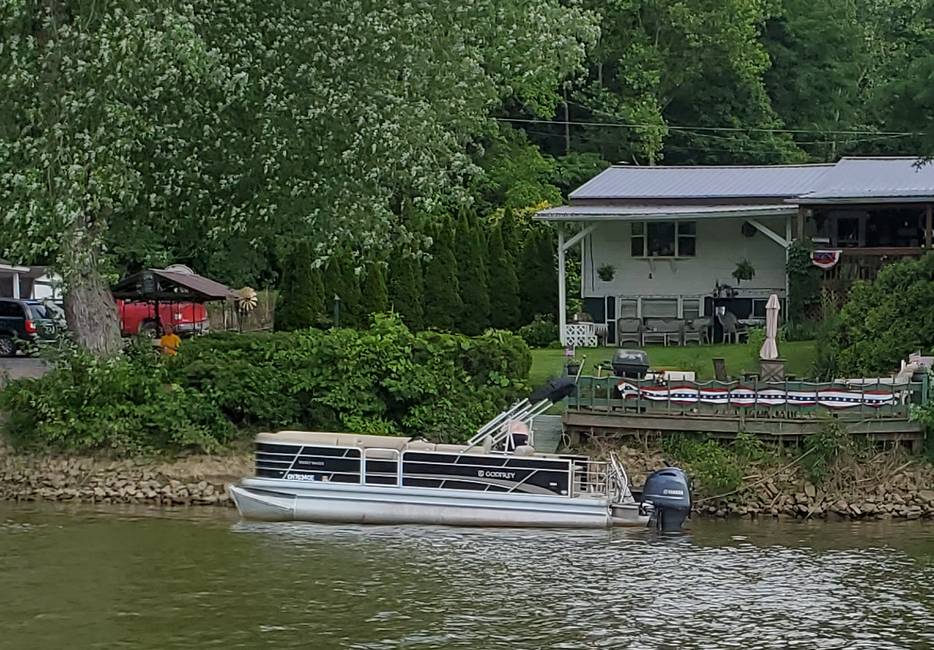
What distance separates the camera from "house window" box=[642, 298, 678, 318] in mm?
39000

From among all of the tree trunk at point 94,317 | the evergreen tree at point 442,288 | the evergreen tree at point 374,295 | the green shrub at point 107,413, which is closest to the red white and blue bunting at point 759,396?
the green shrub at point 107,413

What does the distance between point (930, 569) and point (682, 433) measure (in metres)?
6.24

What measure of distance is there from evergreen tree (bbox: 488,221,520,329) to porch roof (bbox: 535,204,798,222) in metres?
4.27

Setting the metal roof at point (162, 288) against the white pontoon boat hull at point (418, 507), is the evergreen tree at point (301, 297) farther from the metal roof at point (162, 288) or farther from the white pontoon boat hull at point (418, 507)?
the white pontoon boat hull at point (418, 507)

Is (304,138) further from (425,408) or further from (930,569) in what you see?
Answer: (930,569)

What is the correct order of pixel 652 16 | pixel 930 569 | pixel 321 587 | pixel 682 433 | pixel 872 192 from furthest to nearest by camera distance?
pixel 652 16 < pixel 872 192 < pixel 682 433 < pixel 930 569 < pixel 321 587

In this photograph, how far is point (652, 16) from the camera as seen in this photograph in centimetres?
6050

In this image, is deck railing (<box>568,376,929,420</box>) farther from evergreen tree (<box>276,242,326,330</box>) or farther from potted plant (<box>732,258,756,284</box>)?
evergreen tree (<box>276,242,326,330</box>)

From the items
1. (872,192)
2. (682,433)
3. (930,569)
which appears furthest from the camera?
(872,192)

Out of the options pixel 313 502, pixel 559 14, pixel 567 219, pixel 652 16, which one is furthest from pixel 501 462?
pixel 652 16

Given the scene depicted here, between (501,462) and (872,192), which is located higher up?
(872,192)

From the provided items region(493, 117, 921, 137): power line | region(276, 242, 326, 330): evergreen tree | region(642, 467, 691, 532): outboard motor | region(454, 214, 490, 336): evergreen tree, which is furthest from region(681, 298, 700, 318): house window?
region(493, 117, 921, 137): power line

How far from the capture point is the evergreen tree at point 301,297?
3988 centimetres

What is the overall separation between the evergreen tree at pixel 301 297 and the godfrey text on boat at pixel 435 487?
16320mm
